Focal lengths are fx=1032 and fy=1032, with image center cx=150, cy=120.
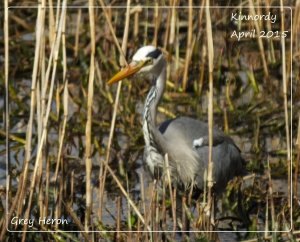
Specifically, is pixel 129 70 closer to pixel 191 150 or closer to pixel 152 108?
pixel 152 108

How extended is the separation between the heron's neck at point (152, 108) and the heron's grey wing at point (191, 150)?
63 millimetres

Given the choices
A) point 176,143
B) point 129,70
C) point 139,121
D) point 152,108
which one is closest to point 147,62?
point 129,70

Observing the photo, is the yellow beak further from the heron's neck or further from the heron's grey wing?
the heron's grey wing

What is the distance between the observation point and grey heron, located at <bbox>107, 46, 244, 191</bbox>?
510 centimetres

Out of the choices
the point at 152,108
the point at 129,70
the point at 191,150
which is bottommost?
the point at 191,150

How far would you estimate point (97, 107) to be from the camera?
21.2ft

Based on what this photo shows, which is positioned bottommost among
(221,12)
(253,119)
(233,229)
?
(233,229)

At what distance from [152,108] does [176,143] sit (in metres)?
0.21

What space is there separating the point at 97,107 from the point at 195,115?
2.03ft

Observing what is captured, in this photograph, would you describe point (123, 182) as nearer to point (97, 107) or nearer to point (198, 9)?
point (97, 107)

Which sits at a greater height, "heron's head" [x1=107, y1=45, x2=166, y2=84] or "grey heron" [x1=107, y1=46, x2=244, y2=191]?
"heron's head" [x1=107, y1=45, x2=166, y2=84]

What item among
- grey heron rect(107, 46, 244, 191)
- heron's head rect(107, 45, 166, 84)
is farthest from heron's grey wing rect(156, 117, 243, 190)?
heron's head rect(107, 45, 166, 84)

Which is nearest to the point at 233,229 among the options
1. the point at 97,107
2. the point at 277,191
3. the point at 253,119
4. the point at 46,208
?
the point at 277,191

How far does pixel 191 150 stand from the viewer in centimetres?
515
